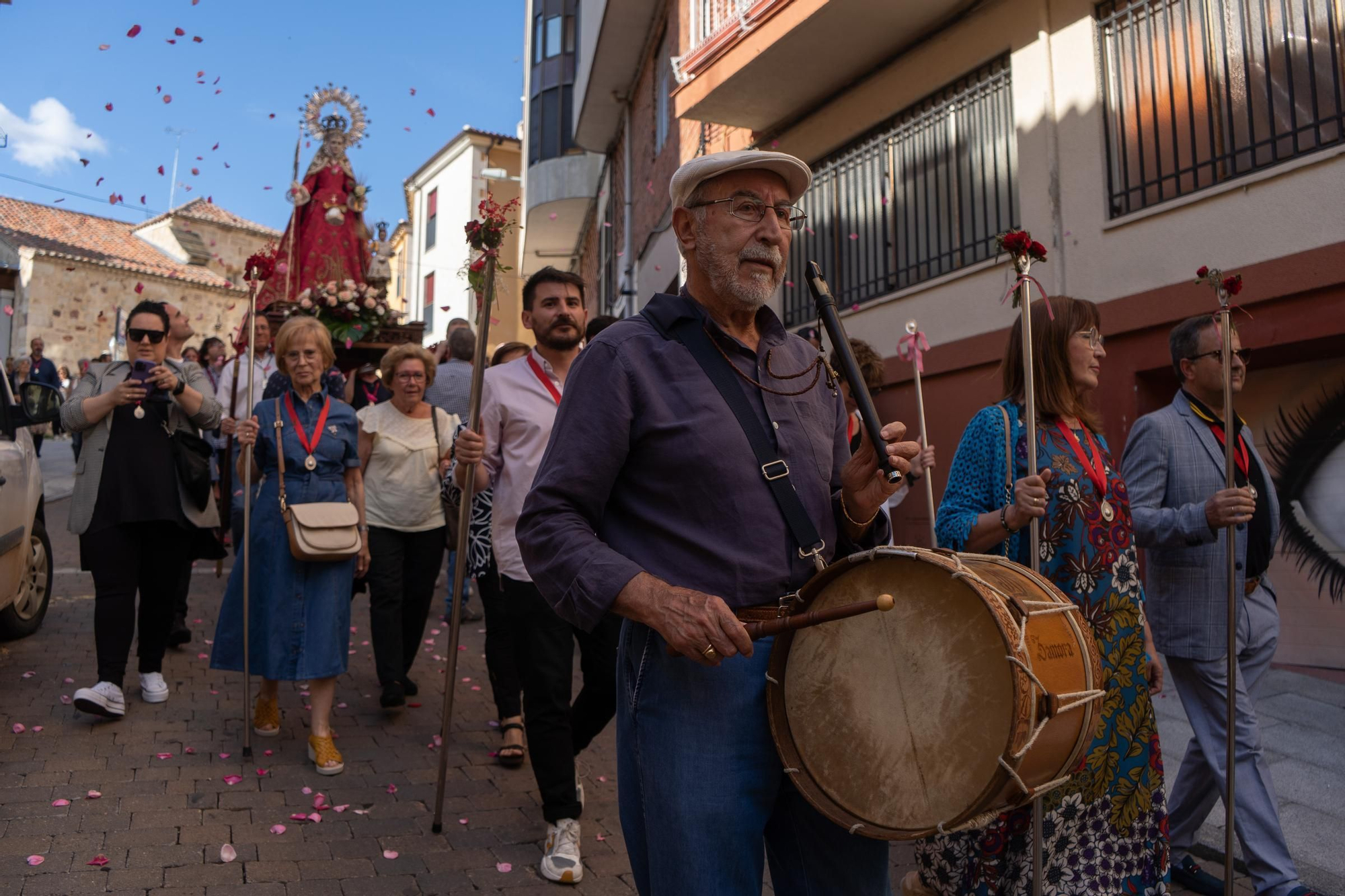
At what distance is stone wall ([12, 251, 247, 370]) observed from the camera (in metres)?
39.2

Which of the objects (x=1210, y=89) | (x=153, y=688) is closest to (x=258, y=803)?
(x=153, y=688)

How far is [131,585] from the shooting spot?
5.94m

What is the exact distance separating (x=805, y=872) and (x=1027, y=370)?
1.72 m

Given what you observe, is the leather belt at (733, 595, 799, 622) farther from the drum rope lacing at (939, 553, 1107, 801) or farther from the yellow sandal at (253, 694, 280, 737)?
the yellow sandal at (253, 694, 280, 737)

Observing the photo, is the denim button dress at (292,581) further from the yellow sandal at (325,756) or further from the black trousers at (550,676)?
the black trousers at (550,676)

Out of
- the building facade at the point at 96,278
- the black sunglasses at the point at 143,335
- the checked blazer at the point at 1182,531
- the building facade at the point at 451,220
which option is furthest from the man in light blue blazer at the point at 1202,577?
the building facade at the point at 96,278

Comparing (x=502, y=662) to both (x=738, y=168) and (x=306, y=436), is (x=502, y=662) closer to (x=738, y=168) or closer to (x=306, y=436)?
(x=306, y=436)

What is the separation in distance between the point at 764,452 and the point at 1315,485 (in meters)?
6.56

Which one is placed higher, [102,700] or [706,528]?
[706,528]

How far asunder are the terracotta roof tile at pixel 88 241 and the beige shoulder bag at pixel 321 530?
1519 inches

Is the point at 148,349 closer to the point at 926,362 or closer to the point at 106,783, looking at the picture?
the point at 106,783

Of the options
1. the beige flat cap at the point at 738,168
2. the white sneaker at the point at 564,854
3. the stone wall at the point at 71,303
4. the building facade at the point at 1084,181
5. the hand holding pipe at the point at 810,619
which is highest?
the stone wall at the point at 71,303

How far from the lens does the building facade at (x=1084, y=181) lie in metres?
6.85

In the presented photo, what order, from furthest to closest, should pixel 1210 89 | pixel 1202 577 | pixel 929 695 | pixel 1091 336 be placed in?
pixel 1210 89 < pixel 1202 577 < pixel 1091 336 < pixel 929 695
